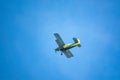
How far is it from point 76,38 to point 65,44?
11.1 ft

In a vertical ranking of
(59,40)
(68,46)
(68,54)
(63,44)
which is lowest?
(68,46)

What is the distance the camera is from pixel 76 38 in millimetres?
189500

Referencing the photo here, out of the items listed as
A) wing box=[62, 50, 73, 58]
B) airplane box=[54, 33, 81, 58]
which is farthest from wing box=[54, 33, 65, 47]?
wing box=[62, 50, 73, 58]

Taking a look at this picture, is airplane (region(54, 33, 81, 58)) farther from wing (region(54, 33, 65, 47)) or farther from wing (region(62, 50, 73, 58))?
wing (region(62, 50, 73, 58))

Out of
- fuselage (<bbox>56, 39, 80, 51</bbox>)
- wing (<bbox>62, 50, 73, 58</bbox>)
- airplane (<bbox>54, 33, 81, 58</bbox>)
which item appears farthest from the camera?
wing (<bbox>62, 50, 73, 58</bbox>)

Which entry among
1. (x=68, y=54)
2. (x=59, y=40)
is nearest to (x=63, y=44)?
(x=59, y=40)

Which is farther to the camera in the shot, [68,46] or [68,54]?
[68,54]

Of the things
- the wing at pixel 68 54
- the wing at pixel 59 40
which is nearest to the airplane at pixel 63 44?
the wing at pixel 59 40

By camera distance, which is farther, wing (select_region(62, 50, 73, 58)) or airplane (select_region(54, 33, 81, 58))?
wing (select_region(62, 50, 73, 58))

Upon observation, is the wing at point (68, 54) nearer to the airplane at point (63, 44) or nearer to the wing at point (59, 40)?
the airplane at point (63, 44)

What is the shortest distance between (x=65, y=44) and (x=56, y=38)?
2.94m

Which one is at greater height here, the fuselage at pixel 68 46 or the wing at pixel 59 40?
the wing at pixel 59 40

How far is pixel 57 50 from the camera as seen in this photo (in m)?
190

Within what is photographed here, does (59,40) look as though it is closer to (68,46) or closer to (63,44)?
(63,44)
